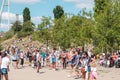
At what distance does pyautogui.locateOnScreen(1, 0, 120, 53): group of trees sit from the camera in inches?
1319

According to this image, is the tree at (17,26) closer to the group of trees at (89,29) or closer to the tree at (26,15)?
the tree at (26,15)

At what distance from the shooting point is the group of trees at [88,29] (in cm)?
3350

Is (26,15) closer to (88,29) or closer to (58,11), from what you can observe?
(58,11)

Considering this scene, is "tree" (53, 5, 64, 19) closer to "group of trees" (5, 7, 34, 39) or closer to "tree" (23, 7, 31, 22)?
"group of trees" (5, 7, 34, 39)

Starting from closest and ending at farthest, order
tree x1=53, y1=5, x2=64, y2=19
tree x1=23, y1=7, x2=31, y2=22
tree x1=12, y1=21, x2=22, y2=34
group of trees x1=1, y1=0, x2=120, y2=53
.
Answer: group of trees x1=1, y1=0, x2=120, y2=53, tree x1=53, y1=5, x2=64, y2=19, tree x1=12, y1=21, x2=22, y2=34, tree x1=23, y1=7, x2=31, y2=22

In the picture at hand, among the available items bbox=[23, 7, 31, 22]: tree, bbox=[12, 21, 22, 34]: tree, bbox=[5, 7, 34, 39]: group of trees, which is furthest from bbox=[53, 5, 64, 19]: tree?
bbox=[12, 21, 22, 34]: tree

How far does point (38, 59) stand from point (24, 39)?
266ft

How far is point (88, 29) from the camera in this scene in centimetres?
4412

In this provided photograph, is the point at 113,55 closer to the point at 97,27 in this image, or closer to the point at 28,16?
the point at 97,27

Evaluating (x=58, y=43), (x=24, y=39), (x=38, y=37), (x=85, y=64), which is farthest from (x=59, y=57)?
(x=24, y=39)

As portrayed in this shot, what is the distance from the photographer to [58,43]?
52.4 m

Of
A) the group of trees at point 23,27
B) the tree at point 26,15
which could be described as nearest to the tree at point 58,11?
the group of trees at point 23,27

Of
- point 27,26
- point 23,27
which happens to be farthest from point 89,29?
point 23,27

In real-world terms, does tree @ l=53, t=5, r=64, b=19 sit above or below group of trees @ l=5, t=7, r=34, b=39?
above
